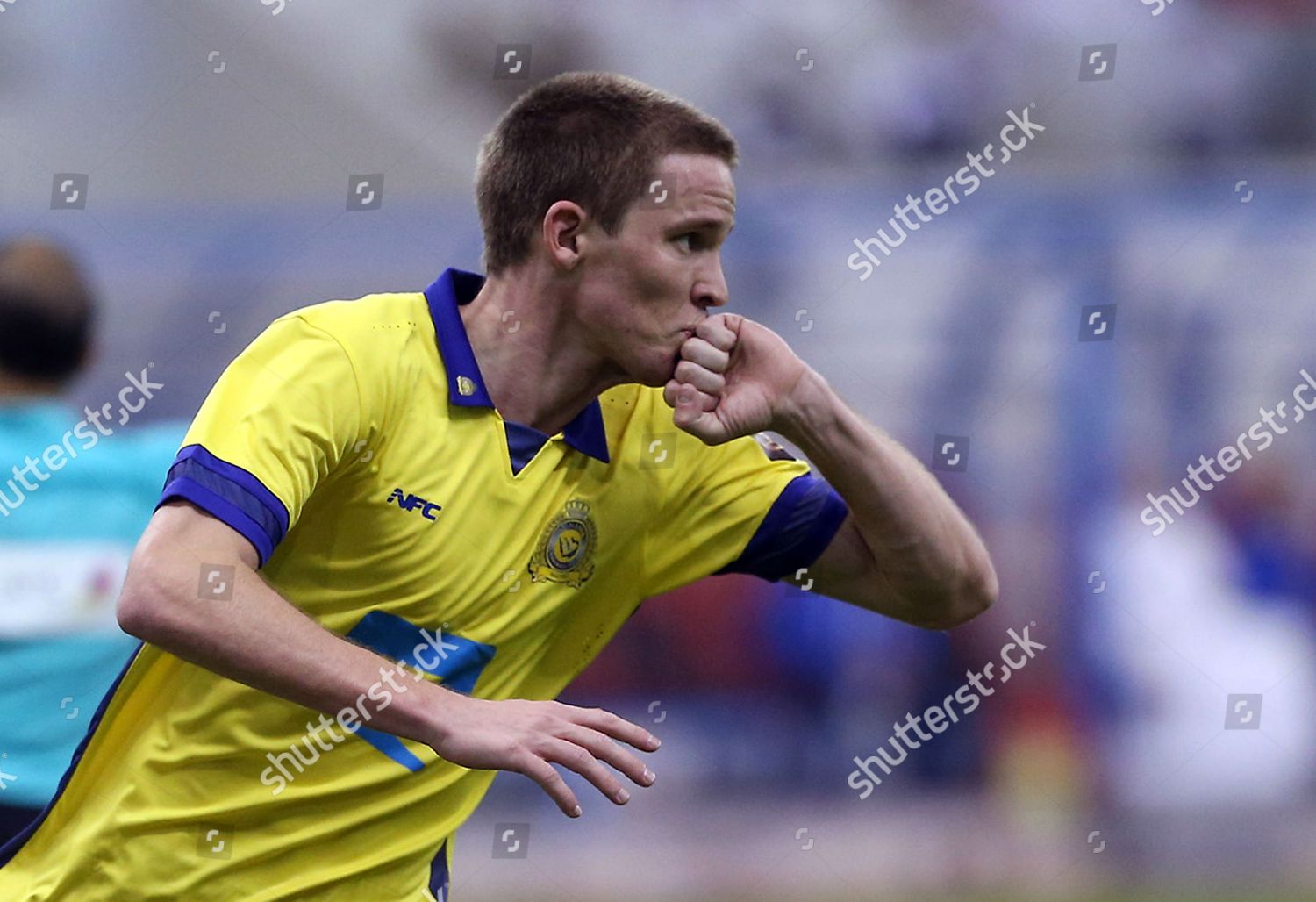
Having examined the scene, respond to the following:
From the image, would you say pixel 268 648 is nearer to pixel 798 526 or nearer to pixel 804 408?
pixel 804 408

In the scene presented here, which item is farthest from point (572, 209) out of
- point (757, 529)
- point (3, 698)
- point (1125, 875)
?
point (1125, 875)

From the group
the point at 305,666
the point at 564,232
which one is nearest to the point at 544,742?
the point at 305,666

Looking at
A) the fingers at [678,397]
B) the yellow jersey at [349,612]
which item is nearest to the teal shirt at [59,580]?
the yellow jersey at [349,612]

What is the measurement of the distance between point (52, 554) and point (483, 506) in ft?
4.19

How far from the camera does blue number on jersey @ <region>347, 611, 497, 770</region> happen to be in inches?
98.2

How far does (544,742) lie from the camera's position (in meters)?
2.04

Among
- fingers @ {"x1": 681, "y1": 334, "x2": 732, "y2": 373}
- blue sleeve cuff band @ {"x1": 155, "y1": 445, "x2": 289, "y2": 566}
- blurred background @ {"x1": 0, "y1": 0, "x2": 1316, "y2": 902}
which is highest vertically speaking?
blurred background @ {"x1": 0, "y1": 0, "x2": 1316, "y2": 902}

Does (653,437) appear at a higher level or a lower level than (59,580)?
higher

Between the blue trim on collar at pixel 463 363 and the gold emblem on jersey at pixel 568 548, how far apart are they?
0.11 m

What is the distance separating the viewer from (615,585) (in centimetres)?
282

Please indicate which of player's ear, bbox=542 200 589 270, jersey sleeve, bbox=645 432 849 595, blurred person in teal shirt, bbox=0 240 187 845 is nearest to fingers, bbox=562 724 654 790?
jersey sleeve, bbox=645 432 849 595

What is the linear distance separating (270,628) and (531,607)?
0.65 meters

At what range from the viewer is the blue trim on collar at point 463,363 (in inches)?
99.8

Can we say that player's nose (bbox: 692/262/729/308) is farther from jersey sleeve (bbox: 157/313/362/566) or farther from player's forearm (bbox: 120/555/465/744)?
player's forearm (bbox: 120/555/465/744)
